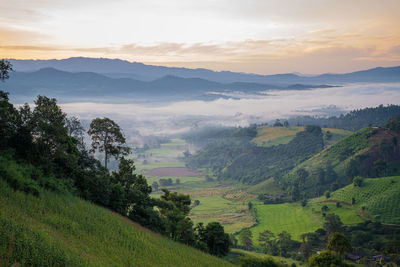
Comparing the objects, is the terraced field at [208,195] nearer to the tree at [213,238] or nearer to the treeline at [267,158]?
the treeline at [267,158]

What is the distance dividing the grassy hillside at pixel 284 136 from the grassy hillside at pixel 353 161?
113ft

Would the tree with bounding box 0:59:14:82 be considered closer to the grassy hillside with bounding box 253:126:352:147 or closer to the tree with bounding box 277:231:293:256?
the tree with bounding box 277:231:293:256

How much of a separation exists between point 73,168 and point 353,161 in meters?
112

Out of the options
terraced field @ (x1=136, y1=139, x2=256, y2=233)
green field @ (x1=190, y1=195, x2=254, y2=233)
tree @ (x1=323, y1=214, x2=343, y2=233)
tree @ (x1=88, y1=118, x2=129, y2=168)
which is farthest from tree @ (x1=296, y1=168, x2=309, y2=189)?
tree @ (x1=88, y1=118, x2=129, y2=168)

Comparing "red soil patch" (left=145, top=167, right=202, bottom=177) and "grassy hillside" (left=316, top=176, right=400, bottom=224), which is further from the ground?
"grassy hillside" (left=316, top=176, right=400, bottom=224)

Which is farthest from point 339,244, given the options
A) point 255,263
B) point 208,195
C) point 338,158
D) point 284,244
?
point 338,158

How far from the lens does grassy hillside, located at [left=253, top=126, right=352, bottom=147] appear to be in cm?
16950

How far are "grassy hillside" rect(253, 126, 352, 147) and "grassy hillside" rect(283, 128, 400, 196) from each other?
113ft

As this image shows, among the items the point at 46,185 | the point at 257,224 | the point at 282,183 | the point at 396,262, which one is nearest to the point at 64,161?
the point at 46,185

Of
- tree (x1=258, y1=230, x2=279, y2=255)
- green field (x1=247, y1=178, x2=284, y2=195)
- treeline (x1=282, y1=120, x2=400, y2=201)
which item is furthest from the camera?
green field (x1=247, y1=178, x2=284, y2=195)

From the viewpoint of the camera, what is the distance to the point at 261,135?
198500 millimetres

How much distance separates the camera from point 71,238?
1914cm

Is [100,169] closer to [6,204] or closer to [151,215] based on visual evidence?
[151,215]

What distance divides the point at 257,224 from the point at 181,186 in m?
58.6
